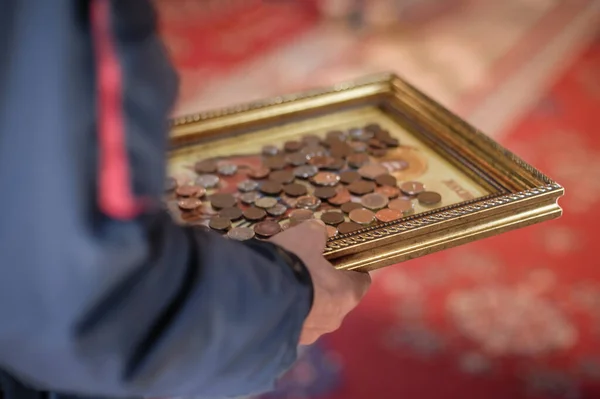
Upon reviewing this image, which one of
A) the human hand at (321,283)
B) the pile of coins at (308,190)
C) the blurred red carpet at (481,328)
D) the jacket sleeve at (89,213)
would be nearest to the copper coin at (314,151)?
the pile of coins at (308,190)

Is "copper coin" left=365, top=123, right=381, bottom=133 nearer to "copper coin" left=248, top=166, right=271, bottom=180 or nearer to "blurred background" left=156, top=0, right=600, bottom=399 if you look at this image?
"copper coin" left=248, top=166, right=271, bottom=180

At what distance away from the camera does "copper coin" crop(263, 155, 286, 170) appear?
2.83 ft

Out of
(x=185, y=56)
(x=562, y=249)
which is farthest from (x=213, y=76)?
(x=562, y=249)

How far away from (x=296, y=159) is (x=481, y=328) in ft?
2.41

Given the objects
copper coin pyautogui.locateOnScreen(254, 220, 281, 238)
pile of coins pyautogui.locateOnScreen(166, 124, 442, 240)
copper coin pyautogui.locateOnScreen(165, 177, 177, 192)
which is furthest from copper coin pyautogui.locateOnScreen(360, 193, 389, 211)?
copper coin pyautogui.locateOnScreen(165, 177, 177, 192)

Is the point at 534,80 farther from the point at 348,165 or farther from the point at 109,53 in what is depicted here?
the point at 109,53

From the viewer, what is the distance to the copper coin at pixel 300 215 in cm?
76

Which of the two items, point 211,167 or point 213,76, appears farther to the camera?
point 213,76

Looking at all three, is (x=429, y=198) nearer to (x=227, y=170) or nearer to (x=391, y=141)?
(x=391, y=141)

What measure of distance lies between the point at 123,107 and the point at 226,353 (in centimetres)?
19

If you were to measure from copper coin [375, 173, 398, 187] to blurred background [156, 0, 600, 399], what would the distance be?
0.26 metres

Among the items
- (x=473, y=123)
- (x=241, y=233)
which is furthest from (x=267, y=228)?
(x=473, y=123)

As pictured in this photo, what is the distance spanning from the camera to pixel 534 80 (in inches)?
93.0

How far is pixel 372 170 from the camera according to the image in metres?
0.85
